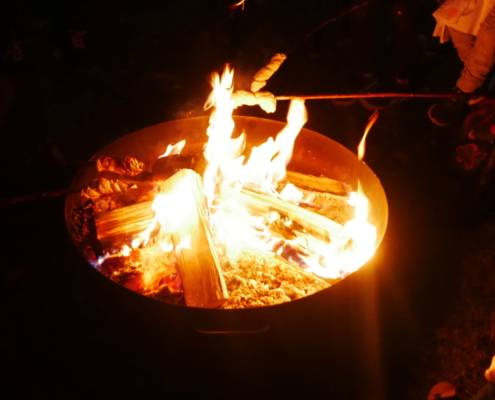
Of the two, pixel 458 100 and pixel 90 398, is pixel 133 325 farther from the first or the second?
pixel 458 100

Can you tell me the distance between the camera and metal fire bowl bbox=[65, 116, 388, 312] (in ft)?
9.03

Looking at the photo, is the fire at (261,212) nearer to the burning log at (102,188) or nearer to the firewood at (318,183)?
the firewood at (318,183)

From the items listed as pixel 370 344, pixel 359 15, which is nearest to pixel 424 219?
pixel 370 344

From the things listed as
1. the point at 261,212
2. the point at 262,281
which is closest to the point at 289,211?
the point at 261,212

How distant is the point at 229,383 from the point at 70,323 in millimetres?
1165

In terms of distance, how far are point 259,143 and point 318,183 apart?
61cm

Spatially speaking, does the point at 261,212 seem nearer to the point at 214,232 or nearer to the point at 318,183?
the point at 214,232

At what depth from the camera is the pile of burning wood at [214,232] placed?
2430 mm

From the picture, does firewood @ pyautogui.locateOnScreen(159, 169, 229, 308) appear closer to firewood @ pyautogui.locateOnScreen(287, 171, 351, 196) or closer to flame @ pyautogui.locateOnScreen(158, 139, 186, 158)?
flame @ pyautogui.locateOnScreen(158, 139, 186, 158)

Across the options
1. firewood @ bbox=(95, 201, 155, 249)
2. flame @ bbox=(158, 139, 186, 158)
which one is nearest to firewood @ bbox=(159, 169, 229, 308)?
firewood @ bbox=(95, 201, 155, 249)

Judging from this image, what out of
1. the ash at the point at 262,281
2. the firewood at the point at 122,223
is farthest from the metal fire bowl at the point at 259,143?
the ash at the point at 262,281

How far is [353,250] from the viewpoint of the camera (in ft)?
8.16

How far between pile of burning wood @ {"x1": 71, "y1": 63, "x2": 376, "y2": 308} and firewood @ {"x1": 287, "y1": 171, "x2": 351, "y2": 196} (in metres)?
0.03

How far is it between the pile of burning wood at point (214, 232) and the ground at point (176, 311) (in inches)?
8.9
